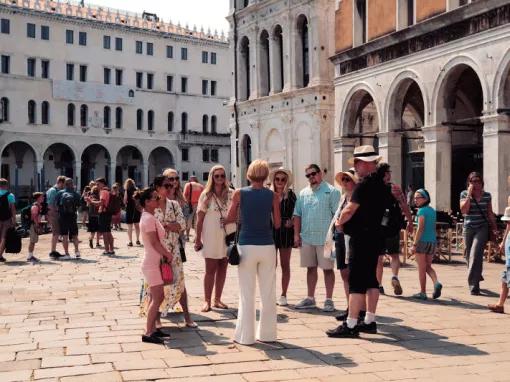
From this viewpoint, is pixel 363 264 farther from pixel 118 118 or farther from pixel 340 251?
pixel 118 118

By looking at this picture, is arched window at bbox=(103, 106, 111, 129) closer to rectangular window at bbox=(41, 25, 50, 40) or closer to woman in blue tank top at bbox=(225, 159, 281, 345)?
rectangular window at bbox=(41, 25, 50, 40)

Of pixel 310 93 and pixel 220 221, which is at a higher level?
pixel 310 93

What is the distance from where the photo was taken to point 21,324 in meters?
8.00

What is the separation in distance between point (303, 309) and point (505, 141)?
900cm

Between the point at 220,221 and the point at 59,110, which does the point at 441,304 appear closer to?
the point at 220,221

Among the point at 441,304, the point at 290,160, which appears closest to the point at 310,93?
the point at 290,160

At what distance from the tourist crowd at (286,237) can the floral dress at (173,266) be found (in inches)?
0.4

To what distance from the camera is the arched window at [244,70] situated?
31098 millimetres

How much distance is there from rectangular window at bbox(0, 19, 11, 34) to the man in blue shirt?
4602 centimetres

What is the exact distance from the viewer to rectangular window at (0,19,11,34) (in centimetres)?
4944

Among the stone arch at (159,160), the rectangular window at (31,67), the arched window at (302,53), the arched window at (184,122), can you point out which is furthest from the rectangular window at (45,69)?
the arched window at (302,53)

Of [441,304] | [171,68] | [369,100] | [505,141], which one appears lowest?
[441,304]

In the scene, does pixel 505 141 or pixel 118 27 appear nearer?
pixel 505 141

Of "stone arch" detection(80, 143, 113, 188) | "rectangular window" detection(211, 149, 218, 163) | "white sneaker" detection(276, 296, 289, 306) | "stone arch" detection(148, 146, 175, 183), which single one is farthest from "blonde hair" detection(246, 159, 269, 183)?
"rectangular window" detection(211, 149, 218, 163)
